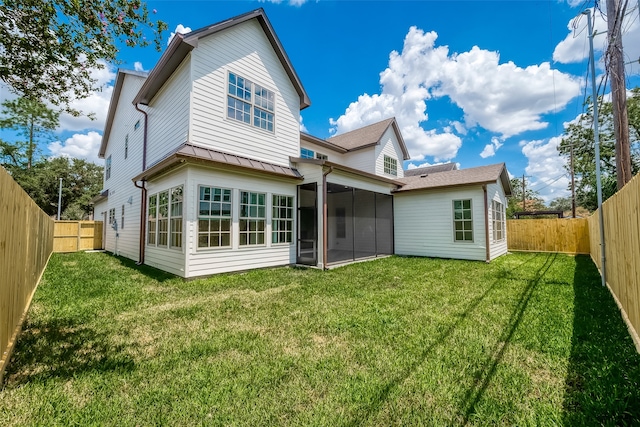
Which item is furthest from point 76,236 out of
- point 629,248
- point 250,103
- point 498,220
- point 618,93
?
point 618,93

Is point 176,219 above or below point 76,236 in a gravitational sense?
above

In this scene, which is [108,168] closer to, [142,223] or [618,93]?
[142,223]

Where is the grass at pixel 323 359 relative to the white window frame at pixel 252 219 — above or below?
below

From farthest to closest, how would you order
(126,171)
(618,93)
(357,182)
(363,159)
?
(363,159) < (126,171) < (357,182) < (618,93)

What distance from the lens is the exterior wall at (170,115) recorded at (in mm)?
7355

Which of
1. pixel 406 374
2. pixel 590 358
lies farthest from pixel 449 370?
pixel 590 358

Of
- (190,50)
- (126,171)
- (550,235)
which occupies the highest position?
(190,50)

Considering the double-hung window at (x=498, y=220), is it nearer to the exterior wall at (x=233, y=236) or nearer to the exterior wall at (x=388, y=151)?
the exterior wall at (x=388, y=151)

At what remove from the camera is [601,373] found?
8.32ft

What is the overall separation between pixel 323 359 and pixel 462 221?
9.48m

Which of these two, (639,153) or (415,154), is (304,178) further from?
(639,153)

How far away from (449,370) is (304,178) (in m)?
7.34

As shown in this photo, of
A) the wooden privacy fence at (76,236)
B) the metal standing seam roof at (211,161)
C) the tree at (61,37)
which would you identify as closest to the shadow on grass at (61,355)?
the tree at (61,37)

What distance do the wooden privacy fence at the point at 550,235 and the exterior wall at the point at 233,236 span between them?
40.1 feet
